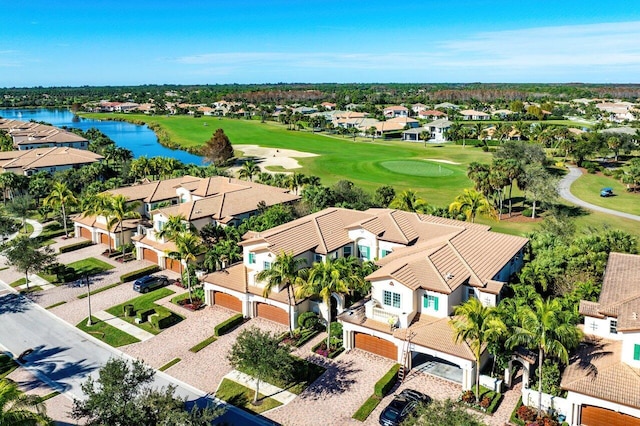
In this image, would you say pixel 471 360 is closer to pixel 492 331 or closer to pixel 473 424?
pixel 492 331

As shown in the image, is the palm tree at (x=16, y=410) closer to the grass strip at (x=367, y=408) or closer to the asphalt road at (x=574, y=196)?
the grass strip at (x=367, y=408)

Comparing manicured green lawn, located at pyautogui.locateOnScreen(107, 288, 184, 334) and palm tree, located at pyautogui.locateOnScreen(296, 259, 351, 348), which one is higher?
palm tree, located at pyautogui.locateOnScreen(296, 259, 351, 348)

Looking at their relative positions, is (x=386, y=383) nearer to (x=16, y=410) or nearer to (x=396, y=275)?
(x=396, y=275)

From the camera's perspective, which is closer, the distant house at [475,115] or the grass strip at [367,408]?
the grass strip at [367,408]

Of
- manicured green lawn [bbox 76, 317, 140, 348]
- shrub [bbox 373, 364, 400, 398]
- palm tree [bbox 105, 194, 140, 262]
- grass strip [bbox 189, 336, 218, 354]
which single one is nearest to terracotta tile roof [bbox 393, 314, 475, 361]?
shrub [bbox 373, 364, 400, 398]

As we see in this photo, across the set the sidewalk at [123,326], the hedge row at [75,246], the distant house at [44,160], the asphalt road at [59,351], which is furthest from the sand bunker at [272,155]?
the asphalt road at [59,351]

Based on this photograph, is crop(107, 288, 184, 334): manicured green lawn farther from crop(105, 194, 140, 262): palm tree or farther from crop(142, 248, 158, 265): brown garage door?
crop(105, 194, 140, 262): palm tree

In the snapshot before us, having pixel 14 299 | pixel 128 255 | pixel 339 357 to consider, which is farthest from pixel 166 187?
pixel 339 357
